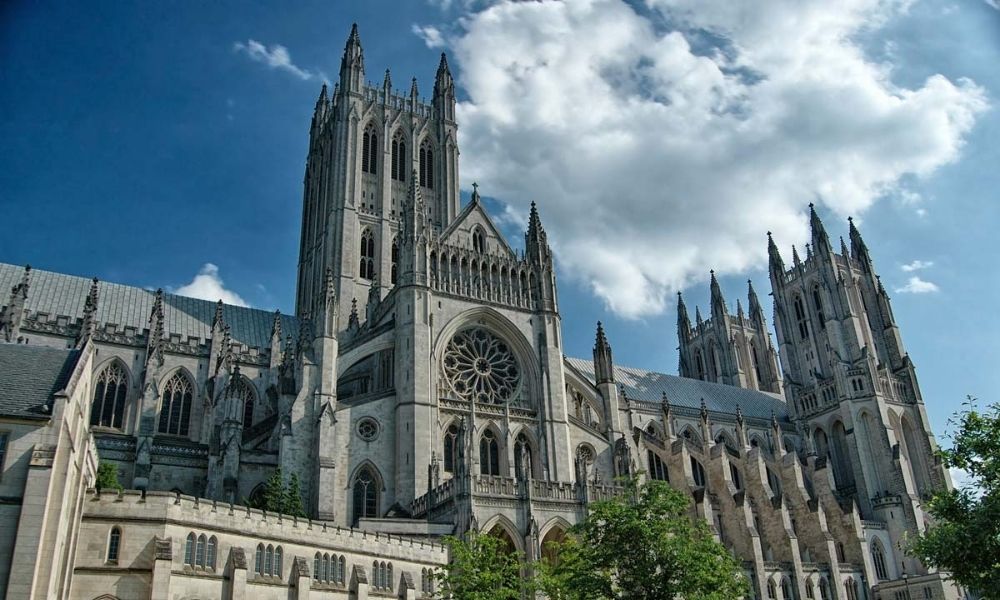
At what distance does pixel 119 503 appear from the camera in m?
30.7

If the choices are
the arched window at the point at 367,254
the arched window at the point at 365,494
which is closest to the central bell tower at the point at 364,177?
the arched window at the point at 367,254

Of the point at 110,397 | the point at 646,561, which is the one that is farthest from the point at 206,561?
the point at 110,397

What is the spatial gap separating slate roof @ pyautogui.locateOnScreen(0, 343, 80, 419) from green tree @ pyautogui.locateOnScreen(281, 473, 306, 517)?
45.8ft

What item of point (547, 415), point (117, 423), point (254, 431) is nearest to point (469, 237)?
point (547, 415)

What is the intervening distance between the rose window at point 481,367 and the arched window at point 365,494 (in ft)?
25.4

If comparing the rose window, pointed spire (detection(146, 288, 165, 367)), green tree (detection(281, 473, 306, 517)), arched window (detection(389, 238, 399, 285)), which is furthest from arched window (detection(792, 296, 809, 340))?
pointed spire (detection(146, 288, 165, 367))

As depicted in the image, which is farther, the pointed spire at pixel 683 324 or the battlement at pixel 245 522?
the pointed spire at pixel 683 324

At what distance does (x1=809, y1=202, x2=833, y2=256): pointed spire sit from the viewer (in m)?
86.5

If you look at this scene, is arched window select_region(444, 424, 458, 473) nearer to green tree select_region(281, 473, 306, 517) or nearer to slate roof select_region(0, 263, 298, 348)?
green tree select_region(281, 473, 306, 517)

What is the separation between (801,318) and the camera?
87.5 m

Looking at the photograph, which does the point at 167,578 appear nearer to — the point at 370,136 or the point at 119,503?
the point at 119,503

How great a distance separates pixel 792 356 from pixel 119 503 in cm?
7125

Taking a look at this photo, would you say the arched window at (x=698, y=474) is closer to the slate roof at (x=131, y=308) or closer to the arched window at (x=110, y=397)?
the slate roof at (x=131, y=308)

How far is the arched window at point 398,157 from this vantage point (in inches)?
3105
